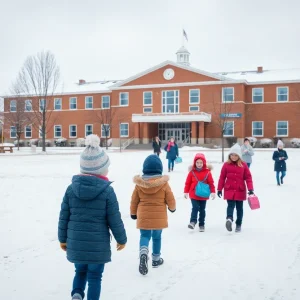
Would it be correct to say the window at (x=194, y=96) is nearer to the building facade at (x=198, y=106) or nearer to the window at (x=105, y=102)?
the building facade at (x=198, y=106)

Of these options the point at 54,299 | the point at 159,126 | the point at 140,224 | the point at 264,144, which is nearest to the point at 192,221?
the point at 140,224

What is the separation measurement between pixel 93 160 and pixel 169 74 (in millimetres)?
47078

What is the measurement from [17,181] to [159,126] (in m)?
37.3

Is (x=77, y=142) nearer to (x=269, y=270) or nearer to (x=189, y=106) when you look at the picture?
(x=189, y=106)

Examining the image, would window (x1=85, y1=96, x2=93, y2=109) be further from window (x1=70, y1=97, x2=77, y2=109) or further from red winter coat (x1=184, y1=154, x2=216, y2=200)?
red winter coat (x1=184, y1=154, x2=216, y2=200)

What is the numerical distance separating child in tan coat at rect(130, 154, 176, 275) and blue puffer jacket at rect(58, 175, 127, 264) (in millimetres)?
1568

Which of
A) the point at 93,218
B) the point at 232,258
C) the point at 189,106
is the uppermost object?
the point at 189,106

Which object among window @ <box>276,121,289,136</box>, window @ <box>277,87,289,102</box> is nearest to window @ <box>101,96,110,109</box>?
window @ <box>277,87,289,102</box>

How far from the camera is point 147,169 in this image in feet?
17.7

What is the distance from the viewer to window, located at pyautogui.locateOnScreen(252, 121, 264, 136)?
48.7 m

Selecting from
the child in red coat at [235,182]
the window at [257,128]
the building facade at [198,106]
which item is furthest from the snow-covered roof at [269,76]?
the child in red coat at [235,182]

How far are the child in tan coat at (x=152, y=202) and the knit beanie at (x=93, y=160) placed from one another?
1504 mm

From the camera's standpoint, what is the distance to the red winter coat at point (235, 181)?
7402mm

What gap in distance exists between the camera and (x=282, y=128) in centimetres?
4766
